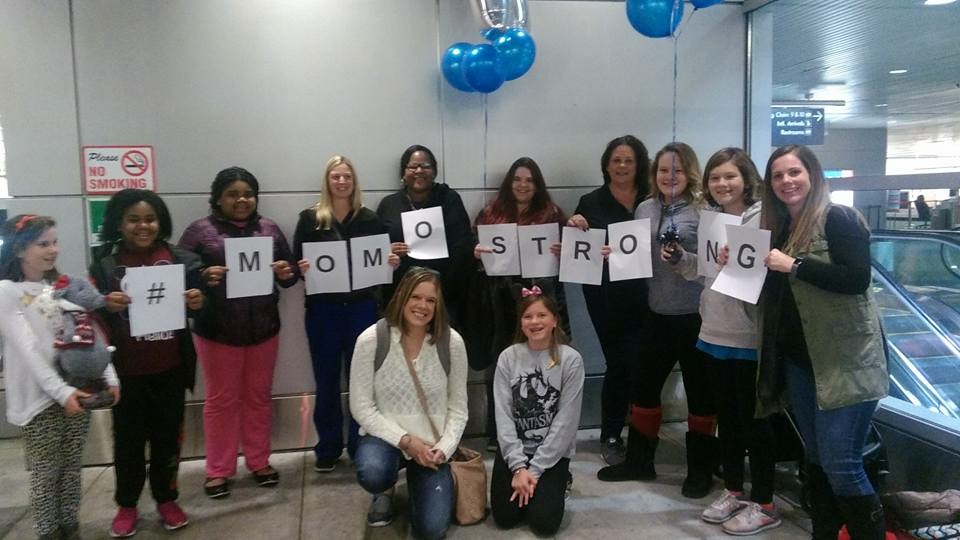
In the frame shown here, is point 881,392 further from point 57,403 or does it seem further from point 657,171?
point 57,403

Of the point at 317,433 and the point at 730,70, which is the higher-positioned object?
the point at 730,70

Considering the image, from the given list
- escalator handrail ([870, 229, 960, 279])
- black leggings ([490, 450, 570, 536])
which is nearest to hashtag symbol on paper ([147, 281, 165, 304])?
black leggings ([490, 450, 570, 536])

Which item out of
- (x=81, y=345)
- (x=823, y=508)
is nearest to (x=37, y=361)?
(x=81, y=345)

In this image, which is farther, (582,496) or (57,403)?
(582,496)

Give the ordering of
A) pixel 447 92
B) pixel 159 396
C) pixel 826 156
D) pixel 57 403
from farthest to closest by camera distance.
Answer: pixel 826 156, pixel 447 92, pixel 159 396, pixel 57 403

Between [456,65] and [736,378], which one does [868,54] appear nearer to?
[456,65]

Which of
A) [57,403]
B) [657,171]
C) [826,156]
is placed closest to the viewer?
[57,403]

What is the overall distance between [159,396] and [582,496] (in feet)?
7.08

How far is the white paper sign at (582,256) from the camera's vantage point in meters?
3.54

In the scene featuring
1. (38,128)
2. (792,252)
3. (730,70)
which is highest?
(730,70)

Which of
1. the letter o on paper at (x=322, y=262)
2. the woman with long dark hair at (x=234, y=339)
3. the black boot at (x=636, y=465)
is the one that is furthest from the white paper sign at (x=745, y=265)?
the woman with long dark hair at (x=234, y=339)

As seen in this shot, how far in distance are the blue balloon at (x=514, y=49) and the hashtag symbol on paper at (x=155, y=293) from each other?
2.14 meters

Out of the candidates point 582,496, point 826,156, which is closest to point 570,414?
point 582,496

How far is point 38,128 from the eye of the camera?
3.71m
